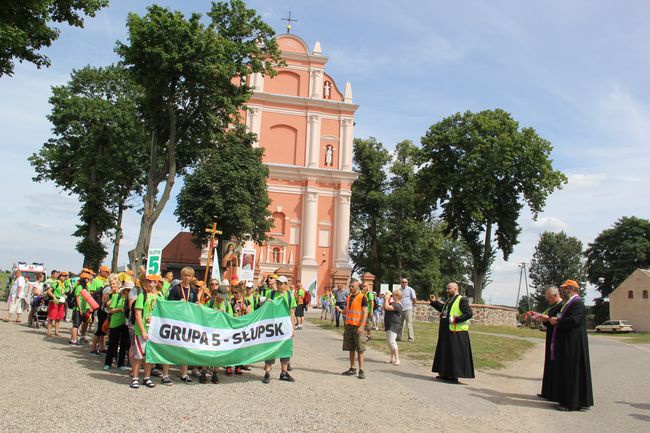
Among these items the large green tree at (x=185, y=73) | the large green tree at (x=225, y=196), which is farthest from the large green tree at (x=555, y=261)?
the large green tree at (x=185, y=73)

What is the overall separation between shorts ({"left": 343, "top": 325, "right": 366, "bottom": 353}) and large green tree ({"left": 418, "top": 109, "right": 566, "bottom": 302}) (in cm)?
3096

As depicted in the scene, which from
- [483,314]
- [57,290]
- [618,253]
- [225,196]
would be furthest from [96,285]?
[618,253]

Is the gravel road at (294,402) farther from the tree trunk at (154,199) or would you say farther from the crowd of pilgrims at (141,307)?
the tree trunk at (154,199)

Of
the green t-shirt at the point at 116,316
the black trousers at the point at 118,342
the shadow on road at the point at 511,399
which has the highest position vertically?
the green t-shirt at the point at 116,316

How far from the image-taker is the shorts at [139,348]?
30.0ft

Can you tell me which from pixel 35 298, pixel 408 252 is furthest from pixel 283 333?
pixel 408 252

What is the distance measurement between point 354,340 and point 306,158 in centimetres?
4054

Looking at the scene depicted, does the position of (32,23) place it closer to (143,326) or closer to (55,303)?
(55,303)

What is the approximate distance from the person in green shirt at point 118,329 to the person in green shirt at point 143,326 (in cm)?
115

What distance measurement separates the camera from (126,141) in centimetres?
4084

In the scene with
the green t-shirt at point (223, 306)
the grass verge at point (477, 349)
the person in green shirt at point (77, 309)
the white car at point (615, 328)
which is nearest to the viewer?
the green t-shirt at point (223, 306)

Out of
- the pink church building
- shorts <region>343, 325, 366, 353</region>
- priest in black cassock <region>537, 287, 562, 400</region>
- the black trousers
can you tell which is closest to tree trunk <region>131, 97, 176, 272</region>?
the black trousers

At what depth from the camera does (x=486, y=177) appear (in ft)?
137

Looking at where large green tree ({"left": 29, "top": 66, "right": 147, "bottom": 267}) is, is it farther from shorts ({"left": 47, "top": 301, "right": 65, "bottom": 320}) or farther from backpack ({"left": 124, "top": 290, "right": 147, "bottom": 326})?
backpack ({"left": 124, "top": 290, "right": 147, "bottom": 326})
